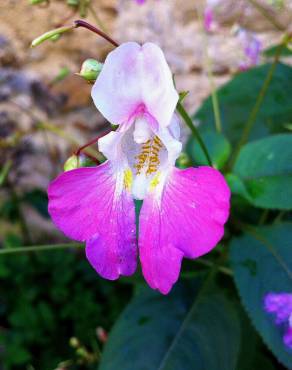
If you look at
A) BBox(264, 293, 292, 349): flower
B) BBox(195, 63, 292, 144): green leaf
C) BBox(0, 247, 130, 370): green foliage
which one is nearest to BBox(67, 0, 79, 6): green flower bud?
BBox(195, 63, 292, 144): green leaf

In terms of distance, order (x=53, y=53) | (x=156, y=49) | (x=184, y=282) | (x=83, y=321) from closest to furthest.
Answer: (x=156, y=49) → (x=184, y=282) → (x=83, y=321) → (x=53, y=53)

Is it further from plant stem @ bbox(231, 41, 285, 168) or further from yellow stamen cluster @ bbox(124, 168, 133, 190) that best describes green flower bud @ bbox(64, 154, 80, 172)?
plant stem @ bbox(231, 41, 285, 168)

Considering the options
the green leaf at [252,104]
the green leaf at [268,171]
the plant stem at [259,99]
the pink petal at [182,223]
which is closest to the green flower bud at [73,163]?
the pink petal at [182,223]

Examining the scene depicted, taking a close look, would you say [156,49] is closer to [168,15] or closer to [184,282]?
[184,282]

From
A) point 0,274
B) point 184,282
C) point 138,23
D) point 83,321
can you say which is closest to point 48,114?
point 138,23

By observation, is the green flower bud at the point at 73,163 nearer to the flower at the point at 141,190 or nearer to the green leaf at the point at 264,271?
the flower at the point at 141,190

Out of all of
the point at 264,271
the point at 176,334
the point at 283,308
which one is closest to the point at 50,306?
the point at 176,334

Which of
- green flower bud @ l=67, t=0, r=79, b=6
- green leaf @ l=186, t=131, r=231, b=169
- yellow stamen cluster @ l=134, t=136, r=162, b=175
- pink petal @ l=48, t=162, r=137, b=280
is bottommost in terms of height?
green leaf @ l=186, t=131, r=231, b=169
